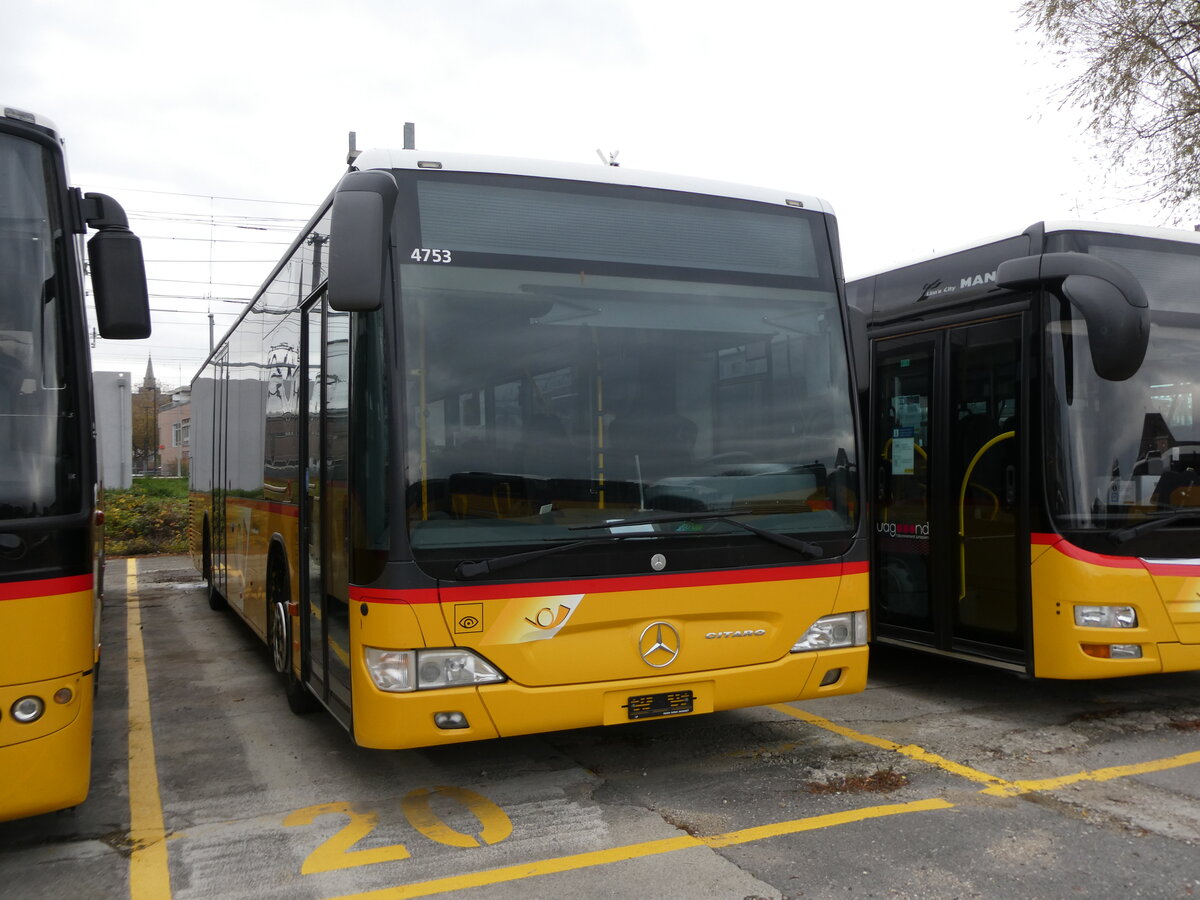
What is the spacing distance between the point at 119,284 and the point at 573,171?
2109mm

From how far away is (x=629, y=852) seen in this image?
4.30m

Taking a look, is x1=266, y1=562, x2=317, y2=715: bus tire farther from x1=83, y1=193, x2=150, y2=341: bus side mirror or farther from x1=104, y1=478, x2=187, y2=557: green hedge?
x1=104, y1=478, x2=187, y2=557: green hedge

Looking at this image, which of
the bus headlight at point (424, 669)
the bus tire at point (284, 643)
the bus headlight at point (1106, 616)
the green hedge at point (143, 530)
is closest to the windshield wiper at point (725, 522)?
the bus headlight at point (424, 669)

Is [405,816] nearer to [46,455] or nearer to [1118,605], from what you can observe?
[46,455]

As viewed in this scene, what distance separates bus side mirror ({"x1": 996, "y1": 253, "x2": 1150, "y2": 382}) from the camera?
5.36 metres

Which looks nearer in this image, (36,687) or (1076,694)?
(36,687)

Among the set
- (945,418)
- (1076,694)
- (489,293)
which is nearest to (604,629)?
(489,293)

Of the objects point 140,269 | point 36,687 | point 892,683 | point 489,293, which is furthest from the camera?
point 892,683

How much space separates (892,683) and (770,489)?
315cm

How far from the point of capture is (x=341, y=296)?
14.0 feet

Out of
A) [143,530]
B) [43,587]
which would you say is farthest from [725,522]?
[143,530]

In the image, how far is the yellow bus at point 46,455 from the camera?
3906mm

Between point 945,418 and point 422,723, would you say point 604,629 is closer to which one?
point 422,723

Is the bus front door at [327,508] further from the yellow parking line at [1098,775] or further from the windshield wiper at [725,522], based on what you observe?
the yellow parking line at [1098,775]
